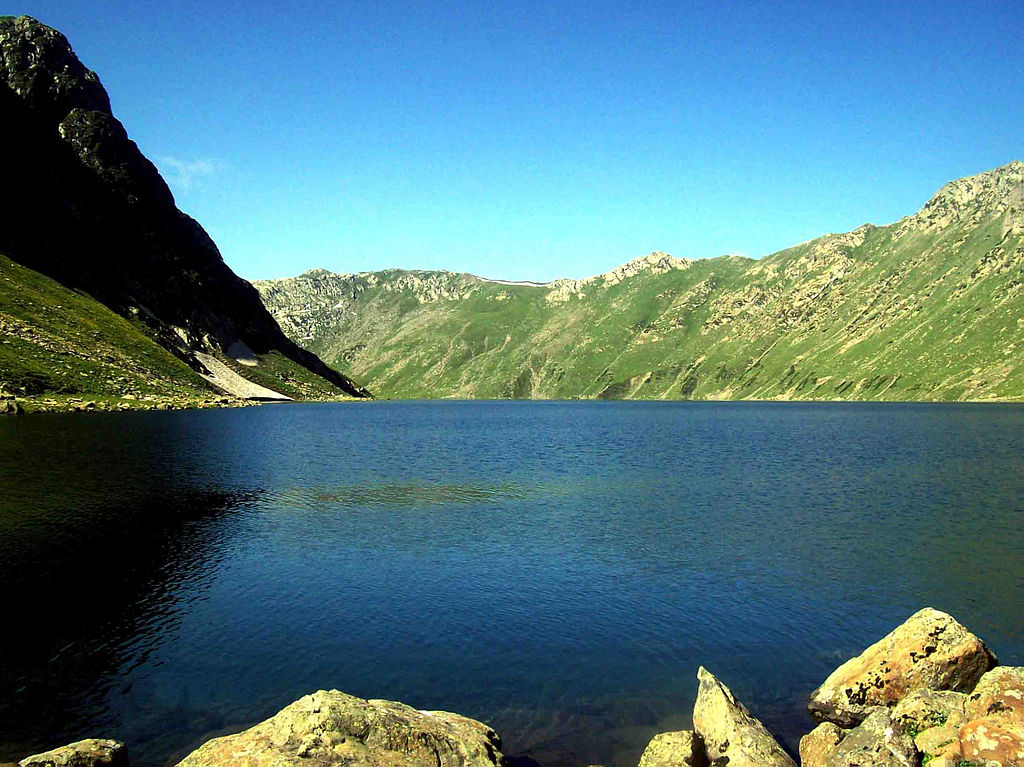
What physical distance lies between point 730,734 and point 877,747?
4414 mm

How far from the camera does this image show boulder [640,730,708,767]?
822 inches

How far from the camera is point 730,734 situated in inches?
850

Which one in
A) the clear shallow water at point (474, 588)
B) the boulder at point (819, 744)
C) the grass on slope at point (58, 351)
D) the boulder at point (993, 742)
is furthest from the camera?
the grass on slope at point (58, 351)

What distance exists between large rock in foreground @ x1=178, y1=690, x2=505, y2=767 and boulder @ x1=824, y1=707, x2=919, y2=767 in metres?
10.5

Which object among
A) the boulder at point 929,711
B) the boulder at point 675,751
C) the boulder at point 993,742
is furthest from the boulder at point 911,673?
the boulder at point 675,751

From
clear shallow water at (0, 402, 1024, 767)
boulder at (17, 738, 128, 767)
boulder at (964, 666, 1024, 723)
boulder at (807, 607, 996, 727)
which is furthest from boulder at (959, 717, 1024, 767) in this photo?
boulder at (17, 738, 128, 767)

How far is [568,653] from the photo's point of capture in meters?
30.9

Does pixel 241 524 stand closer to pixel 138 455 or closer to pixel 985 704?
pixel 138 455

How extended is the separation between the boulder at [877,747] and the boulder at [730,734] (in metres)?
1.73

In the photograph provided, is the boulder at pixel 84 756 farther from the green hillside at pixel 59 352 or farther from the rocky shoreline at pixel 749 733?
the green hillside at pixel 59 352

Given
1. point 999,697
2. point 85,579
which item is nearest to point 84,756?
point 85,579

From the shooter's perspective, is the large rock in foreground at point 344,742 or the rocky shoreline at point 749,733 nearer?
the large rock in foreground at point 344,742

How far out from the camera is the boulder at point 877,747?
18.7 metres

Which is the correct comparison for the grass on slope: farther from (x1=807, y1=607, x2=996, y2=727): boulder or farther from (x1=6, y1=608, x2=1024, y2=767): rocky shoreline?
(x1=807, y1=607, x2=996, y2=727): boulder
